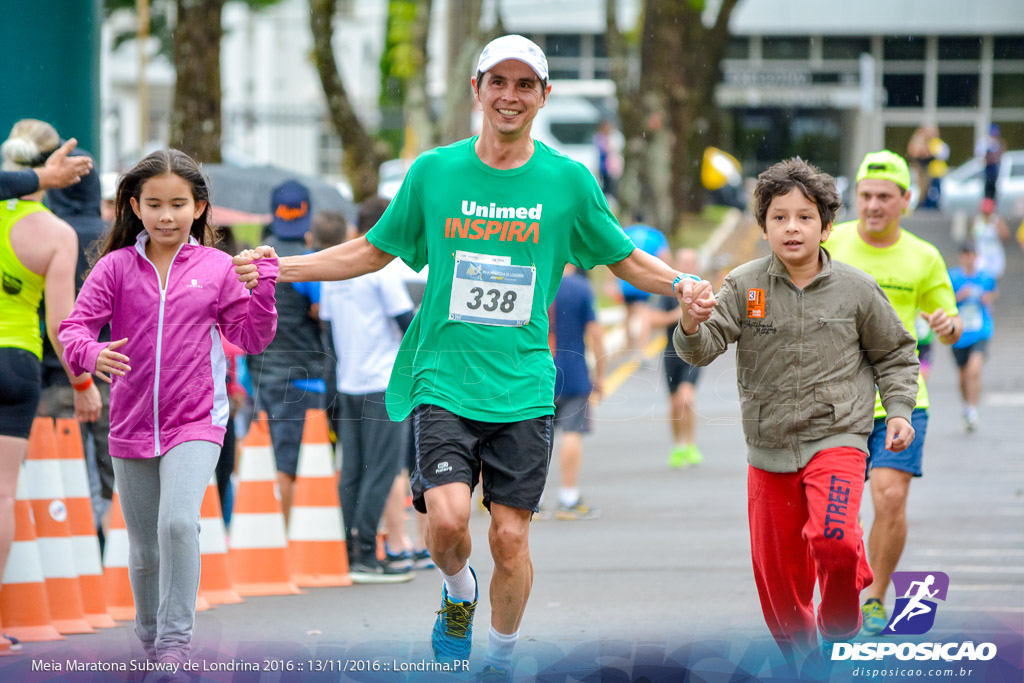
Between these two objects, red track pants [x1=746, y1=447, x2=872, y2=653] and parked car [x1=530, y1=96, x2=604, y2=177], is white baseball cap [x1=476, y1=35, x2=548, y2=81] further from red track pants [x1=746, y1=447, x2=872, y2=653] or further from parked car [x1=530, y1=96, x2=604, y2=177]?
parked car [x1=530, y1=96, x2=604, y2=177]

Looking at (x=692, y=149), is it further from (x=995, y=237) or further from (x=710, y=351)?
(x=710, y=351)

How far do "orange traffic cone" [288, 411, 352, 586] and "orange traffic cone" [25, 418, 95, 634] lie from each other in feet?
4.64

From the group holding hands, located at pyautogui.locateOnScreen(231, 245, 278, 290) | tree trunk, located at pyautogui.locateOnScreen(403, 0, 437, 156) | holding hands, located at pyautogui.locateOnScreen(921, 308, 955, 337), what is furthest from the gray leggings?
tree trunk, located at pyautogui.locateOnScreen(403, 0, 437, 156)

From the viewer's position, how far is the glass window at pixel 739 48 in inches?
1830

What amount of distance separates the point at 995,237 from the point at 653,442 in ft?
19.7

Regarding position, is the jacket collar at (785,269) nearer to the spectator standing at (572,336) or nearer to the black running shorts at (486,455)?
the black running shorts at (486,455)

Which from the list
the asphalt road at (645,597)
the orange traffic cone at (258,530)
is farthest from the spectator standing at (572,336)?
the orange traffic cone at (258,530)

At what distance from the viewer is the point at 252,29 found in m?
49.3

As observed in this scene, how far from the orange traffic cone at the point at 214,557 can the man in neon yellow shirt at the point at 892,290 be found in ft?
9.81

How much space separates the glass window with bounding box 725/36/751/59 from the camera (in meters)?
46.5

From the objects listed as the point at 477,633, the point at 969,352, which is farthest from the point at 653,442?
the point at 477,633

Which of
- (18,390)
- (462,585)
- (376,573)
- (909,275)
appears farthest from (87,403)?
(909,275)

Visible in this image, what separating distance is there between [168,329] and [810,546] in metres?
2.32

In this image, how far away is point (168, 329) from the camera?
15.7 ft
